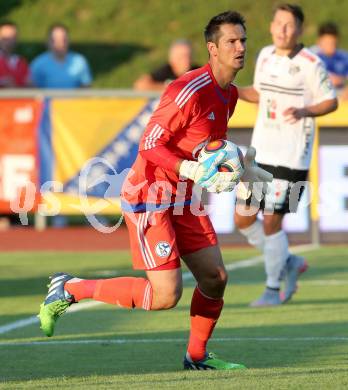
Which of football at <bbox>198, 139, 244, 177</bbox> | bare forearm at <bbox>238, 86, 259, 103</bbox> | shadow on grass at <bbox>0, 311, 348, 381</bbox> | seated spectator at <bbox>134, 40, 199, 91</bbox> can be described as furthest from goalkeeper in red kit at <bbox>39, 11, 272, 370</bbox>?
seated spectator at <bbox>134, 40, 199, 91</bbox>

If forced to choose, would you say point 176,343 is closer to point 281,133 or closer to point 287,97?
point 281,133

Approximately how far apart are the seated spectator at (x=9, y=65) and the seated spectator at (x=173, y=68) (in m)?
1.80

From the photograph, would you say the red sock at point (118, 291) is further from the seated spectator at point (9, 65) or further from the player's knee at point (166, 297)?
the seated spectator at point (9, 65)

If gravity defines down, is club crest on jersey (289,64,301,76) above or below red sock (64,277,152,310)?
above

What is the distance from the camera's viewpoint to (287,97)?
1131 centimetres

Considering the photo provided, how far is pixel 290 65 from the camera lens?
37.0ft

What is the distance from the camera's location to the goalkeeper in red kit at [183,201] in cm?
782

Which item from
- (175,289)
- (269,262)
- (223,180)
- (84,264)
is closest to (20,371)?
(175,289)

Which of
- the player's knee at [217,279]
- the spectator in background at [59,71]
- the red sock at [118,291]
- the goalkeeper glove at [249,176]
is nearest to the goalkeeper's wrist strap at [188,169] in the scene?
the goalkeeper glove at [249,176]

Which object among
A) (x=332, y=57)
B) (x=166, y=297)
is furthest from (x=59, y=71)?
(x=166, y=297)

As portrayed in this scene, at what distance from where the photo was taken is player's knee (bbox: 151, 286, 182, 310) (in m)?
7.88

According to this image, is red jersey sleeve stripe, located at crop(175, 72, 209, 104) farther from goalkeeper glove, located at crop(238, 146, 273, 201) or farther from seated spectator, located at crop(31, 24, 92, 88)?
seated spectator, located at crop(31, 24, 92, 88)

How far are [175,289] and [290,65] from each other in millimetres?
3902

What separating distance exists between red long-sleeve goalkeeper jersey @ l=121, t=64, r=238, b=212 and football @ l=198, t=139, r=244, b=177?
18cm
